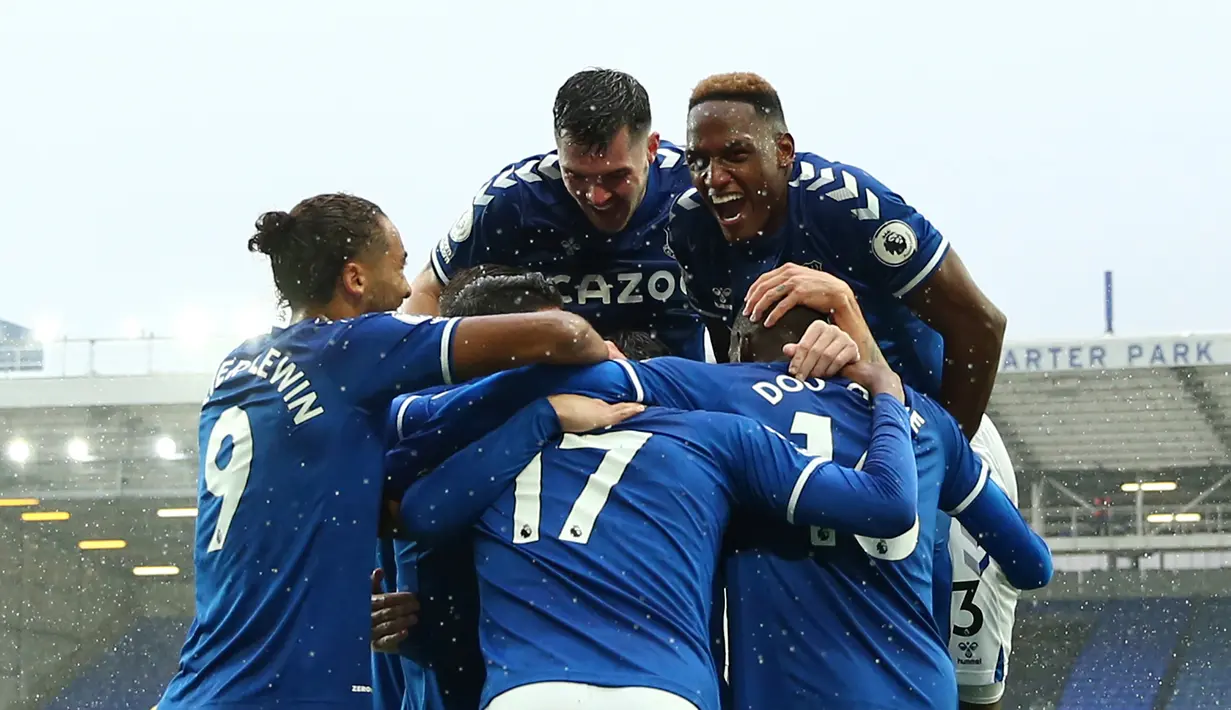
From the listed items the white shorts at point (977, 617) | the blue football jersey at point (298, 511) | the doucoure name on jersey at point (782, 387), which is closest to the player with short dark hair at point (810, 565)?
the doucoure name on jersey at point (782, 387)

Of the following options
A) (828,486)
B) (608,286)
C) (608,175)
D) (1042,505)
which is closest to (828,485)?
(828,486)

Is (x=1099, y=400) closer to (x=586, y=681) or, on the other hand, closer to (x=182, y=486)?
(x=182, y=486)

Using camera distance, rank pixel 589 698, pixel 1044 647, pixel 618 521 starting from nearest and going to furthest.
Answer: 1. pixel 589 698
2. pixel 618 521
3. pixel 1044 647

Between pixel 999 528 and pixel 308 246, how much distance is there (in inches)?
62.2

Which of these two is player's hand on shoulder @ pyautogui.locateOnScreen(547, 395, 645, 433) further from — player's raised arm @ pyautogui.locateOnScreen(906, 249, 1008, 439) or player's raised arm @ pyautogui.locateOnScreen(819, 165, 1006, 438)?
player's raised arm @ pyautogui.locateOnScreen(906, 249, 1008, 439)

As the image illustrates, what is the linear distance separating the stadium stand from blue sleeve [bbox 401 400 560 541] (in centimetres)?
1394

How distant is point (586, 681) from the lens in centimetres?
232

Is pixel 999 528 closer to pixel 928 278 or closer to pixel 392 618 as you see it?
pixel 928 278

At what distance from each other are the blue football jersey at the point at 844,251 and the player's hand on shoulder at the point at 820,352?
0.66m

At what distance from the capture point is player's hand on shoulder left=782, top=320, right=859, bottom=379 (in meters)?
2.85

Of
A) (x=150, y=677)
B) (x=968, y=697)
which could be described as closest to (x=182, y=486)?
(x=150, y=677)

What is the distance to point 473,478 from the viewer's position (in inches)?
102

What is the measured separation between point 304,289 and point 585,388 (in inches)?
23.0

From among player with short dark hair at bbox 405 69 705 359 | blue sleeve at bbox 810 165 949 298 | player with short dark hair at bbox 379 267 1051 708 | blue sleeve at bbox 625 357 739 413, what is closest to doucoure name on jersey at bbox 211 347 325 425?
player with short dark hair at bbox 379 267 1051 708
